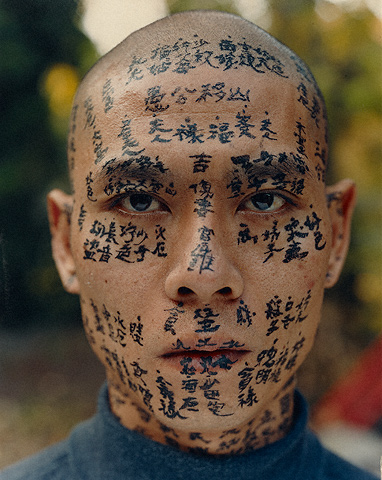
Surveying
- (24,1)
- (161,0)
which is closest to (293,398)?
(161,0)

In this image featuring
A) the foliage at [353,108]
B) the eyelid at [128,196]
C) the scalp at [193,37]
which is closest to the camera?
the eyelid at [128,196]

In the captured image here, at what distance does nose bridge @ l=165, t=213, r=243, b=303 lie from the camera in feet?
4.14

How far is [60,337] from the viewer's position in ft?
13.4

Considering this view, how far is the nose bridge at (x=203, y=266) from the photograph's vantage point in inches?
49.7

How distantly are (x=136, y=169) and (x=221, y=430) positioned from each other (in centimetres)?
73

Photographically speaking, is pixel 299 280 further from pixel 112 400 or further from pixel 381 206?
pixel 381 206

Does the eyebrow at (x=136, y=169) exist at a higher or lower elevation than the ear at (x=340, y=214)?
higher

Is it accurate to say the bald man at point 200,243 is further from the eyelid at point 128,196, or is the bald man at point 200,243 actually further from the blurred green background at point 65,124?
the blurred green background at point 65,124

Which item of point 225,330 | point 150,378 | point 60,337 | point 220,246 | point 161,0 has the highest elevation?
point 161,0

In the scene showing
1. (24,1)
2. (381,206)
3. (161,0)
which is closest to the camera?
(161,0)

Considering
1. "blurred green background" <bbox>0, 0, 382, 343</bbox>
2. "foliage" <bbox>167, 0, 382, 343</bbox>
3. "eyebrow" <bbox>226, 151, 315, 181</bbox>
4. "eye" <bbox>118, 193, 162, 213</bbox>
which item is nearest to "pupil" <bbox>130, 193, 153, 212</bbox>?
"eye" <bbox>118, 193, 162, 213</bbox>

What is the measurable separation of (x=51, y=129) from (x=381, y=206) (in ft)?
8.05

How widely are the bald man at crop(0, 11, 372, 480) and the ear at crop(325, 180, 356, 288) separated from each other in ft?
0.59

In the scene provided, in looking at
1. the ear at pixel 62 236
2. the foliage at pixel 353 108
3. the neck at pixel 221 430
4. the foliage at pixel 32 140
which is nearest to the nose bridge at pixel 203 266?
the neck at pixel 221 430
